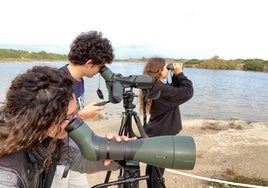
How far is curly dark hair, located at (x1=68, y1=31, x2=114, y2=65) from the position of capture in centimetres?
241

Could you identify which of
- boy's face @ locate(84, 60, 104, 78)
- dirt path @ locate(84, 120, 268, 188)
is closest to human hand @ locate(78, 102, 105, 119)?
boy's face @ locate(84, 60, 104, 78)

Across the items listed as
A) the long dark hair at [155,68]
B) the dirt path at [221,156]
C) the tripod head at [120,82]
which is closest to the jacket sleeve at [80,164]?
the tripod head at [120,82]

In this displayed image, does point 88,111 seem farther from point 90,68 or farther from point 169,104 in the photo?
point 169,104

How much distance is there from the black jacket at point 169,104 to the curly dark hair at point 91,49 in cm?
56

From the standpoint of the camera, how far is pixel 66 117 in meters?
1.27

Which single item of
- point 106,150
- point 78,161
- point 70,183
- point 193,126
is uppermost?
point 106,150

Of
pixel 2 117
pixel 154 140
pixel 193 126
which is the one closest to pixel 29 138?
pixel 2 117

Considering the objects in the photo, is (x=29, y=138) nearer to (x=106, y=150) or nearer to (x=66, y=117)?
(x=66, y=117)

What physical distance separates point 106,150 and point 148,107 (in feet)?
A: 5.94

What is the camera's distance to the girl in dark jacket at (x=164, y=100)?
2.92m

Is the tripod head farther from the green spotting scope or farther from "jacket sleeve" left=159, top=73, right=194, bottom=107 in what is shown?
the green spotting scope

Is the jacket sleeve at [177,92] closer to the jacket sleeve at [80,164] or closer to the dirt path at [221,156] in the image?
the jacket sleeve at [80,164]

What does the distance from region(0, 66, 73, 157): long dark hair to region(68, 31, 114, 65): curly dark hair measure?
3.86 ft

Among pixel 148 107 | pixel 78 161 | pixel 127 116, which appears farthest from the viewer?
pixel 148 107
